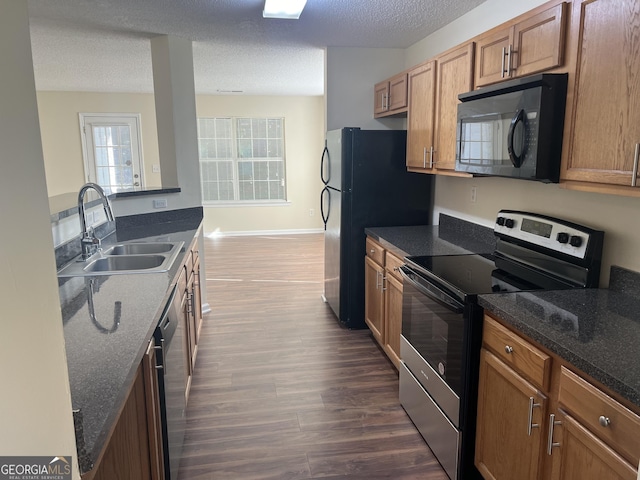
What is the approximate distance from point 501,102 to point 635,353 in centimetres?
122

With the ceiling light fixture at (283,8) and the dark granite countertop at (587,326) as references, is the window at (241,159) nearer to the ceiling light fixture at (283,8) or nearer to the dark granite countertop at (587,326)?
the ceiling light fixture at (283,8)

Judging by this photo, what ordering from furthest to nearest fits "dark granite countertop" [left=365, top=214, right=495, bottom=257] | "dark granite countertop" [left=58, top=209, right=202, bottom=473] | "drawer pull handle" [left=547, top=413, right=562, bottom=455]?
"dark granite countertop" [left=365, top=214, right=495, bottom=257] < "drawer pull handle" [left=547, top=413, right=562, bottom=455] < "dark granite countertop" [left=58, top=209, right=202, bottom=473]

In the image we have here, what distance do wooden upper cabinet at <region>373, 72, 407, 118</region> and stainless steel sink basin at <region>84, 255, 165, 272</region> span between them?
2.11 metres

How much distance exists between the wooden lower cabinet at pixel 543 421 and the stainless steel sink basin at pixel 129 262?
6.03 ft

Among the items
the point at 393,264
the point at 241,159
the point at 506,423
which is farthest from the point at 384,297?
the point at 241,159

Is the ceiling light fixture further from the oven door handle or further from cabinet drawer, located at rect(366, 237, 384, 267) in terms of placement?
the oven door handle

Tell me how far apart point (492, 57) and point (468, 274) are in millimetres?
1080

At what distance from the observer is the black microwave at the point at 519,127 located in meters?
1.80

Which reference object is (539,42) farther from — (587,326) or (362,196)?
(362,196)

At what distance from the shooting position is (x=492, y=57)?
2271mm

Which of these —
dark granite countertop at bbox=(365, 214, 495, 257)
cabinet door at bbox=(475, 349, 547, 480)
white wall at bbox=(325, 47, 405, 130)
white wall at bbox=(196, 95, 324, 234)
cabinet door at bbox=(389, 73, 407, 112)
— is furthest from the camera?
white wall at bbox=(196, 95, 324, 234)

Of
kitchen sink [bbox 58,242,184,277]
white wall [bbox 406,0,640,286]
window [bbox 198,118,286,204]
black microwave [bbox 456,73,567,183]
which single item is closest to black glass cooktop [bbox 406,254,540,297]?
white wall [bbox 406,0,640,286]

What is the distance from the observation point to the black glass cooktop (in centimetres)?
196

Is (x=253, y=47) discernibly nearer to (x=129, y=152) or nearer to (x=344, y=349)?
(x=344, y=349)
